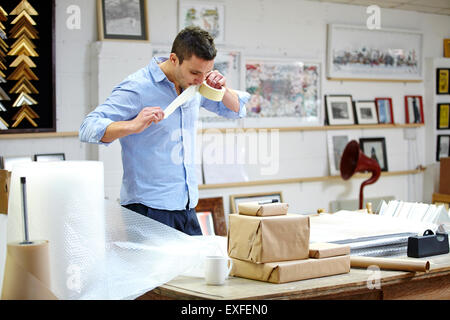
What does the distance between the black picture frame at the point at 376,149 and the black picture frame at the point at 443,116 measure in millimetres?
940

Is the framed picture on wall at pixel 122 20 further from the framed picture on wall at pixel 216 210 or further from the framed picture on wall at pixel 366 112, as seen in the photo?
the framed picture on wall at pixel 366 112

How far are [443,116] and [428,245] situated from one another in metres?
5.38

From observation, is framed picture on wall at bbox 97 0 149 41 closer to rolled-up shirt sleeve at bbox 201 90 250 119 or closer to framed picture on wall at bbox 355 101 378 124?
rolled-up shirt sleeve at bbox 201 90 250 119

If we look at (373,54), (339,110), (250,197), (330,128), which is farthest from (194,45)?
(373,54)

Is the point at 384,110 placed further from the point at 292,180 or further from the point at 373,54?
the point at 292,180

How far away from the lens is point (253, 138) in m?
6.02

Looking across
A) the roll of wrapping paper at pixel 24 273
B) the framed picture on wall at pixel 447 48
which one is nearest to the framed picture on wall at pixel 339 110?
the framed picture on wall at pixel 447 48

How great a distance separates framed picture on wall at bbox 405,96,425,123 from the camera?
23.7 feet

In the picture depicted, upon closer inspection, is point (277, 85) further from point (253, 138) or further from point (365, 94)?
point (365, 94)

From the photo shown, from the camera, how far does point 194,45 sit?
260cm

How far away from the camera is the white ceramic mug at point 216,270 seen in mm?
2004

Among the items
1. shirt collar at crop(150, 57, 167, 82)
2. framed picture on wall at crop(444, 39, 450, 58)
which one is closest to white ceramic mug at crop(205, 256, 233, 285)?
shirt collar at crop(150, 57, 167, 82)

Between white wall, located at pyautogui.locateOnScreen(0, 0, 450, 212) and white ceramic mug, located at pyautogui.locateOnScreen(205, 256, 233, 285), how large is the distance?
315 centimetres

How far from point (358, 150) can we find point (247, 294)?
4731 mm
